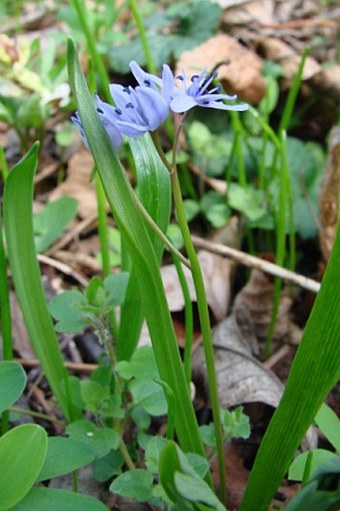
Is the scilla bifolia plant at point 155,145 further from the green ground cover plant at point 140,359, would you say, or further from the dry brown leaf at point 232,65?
the dry brown leaf at point 232,65

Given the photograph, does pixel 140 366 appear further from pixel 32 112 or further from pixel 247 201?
pixel 32 112

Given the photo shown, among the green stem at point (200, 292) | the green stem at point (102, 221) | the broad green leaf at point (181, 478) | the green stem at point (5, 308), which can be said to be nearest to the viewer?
the broad green leaf at point (181, 478)

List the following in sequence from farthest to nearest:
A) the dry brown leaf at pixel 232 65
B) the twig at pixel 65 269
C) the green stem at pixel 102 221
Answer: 1. the dry brown leaf at pixel 232 65
2. the twig at pixel 65 269
3. the green stem at pixel 102 221

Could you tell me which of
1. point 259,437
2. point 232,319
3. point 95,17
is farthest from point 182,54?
point 259,437

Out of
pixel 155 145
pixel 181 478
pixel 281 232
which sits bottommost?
pixel 281 232

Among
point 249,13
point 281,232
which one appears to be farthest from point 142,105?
point 249,13

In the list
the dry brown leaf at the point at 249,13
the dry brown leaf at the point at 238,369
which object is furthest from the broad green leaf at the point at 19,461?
the dry brown leaf at the point at 249,13
